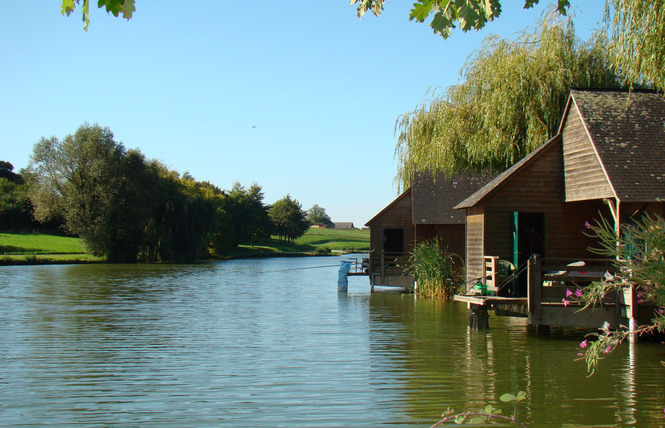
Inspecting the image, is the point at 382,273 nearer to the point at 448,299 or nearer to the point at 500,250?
the point at 448,299

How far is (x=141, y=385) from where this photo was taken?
420 inches

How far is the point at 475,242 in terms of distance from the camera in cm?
1989

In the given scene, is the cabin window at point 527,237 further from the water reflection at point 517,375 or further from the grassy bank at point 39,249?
the grassy bank at point 39,249

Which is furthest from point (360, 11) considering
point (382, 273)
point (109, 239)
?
point (109, 239)

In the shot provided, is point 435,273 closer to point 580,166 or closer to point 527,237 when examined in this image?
point 527,237

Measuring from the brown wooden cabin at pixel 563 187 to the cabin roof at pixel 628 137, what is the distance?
26 millimetres

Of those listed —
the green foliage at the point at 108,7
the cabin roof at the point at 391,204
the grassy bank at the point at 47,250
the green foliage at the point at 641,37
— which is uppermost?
the green foliage at the point at 641,37

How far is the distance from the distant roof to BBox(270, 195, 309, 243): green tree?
9338 cm

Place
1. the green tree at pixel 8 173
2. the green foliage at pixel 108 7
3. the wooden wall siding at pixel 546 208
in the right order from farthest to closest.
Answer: the green tree at pixel 8 173, the wooden wall siding at pixel 546 208, the green foliage at pixel 108 7

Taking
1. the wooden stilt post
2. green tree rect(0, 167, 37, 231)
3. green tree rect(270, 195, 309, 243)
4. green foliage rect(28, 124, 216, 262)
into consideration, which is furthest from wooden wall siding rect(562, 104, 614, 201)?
green tree rect(270, 195, 309, 243)

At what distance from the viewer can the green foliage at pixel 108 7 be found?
3.65m

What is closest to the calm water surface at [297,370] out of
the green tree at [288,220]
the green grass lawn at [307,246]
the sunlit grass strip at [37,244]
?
the sunlit grass strip at [37,244]

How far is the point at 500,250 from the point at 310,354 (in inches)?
306

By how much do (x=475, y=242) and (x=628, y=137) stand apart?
5.19 metres
